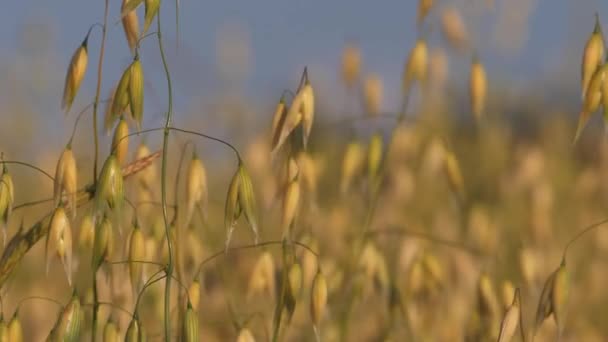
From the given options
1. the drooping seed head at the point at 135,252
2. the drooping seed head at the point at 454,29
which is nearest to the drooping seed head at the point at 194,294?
the drooping seed head at the point at 135,252

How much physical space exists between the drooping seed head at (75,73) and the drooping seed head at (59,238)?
0.15 meters

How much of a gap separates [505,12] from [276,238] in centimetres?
160

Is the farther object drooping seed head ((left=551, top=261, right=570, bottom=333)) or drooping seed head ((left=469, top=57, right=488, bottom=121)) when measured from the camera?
drooping seed head ((left=469, top=57, right=488, bottom=121))

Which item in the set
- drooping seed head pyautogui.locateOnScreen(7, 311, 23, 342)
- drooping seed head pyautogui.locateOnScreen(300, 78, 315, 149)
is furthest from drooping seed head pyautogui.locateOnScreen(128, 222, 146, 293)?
drooping seed head pyautogui.locateOnScreen(300, 78, 315, 149)

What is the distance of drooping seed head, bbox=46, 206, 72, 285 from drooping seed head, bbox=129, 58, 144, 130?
159 mm

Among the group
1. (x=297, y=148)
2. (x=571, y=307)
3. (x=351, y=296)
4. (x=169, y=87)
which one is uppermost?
(x=169, y=87)

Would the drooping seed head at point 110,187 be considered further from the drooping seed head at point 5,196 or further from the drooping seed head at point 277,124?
the drooping seed head at point 277,124

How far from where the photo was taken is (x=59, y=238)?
1.56 metres

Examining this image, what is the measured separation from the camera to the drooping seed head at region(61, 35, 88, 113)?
5.32ft

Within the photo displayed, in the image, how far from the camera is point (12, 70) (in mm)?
4746

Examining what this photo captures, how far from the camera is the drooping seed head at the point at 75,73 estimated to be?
162cm

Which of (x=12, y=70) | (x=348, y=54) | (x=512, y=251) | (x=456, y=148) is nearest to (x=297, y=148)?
(x=348, y=54)

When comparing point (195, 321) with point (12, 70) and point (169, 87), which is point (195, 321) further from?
point (12, 70)

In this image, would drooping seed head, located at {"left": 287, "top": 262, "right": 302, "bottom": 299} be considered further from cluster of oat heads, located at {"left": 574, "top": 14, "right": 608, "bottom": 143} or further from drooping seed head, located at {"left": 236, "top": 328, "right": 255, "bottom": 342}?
cluster of oat heads, located at {"left": 574, "top": 14, "right": 608, "bottom": 143}
